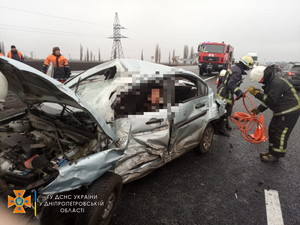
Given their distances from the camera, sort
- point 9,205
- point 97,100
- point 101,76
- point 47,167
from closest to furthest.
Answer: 1. point 9,205
2. point 47,167
3. point 97,100
4. point 101,76

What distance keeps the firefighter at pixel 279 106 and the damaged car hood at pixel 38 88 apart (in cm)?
288

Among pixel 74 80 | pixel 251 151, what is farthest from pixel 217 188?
pixel 74 80

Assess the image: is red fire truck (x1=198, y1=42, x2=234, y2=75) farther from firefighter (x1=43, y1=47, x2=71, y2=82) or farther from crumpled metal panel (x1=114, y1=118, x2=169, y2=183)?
crumpled metal panel (x1=114, y1=118, x2=169, y2=183)

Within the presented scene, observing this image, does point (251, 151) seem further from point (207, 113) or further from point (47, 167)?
point (47, 167)

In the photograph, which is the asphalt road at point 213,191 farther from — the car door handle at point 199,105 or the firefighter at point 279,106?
the car door handle at point 199,105

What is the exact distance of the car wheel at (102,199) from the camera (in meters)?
1.71

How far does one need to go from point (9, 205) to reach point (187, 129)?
2244mm

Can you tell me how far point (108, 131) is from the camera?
200cm

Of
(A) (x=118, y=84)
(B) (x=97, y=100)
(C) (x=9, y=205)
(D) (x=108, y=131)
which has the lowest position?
(C) (x=9, y=205)

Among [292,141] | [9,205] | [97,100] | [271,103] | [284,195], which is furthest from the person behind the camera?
[292,141]

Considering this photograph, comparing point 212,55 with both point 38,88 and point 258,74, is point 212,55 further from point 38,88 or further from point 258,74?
point 38,88

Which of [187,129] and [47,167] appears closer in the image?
[47,167]

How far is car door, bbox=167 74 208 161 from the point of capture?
9.28 feet

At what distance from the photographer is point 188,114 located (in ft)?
10.00
